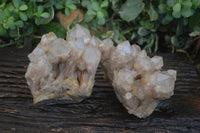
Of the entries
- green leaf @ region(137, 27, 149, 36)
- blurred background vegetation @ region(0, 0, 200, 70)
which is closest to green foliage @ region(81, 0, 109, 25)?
blurred background vegetation @ region(0, 0, 200, 70)

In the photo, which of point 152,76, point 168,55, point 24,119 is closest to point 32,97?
point 24,119

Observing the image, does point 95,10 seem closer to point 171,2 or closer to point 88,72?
point 171,2

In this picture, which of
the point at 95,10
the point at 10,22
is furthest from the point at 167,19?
the point at 10,22

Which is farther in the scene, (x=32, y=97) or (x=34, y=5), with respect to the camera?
(x=34, y=5)

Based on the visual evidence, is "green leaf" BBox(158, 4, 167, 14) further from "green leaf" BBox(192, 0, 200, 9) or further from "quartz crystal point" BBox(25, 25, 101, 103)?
"quartz crystal point" BBox(25, 25, 101, 103)

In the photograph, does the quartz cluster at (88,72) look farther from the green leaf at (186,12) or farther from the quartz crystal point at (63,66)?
the green leaf at (186,12)

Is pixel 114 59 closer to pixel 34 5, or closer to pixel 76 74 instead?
pixel 76 74
